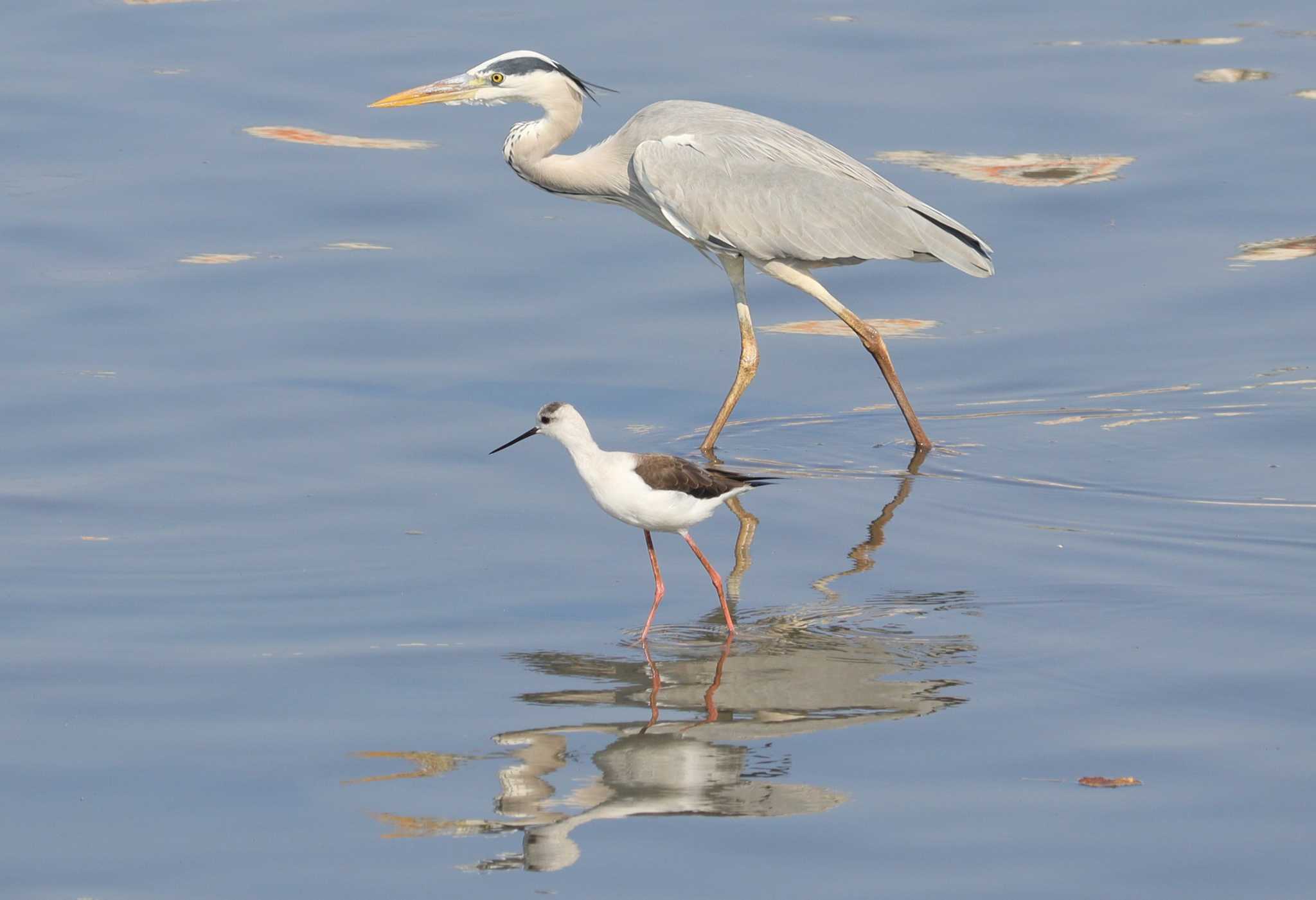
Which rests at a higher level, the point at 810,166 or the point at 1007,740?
the point at 810,166

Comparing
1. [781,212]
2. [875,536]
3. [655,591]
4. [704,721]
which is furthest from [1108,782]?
[781,212]

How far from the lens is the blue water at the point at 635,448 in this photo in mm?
5504

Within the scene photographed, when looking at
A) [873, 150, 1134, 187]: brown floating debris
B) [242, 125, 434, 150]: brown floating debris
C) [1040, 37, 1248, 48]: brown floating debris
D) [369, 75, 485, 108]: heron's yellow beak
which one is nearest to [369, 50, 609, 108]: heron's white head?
[369, 75, 485, 108]: heron's yellow beak

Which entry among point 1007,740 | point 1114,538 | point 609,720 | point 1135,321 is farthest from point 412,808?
point 1135,321

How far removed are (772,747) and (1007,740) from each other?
0.69 meters

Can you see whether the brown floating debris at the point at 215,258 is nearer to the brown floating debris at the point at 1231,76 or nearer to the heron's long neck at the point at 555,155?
the heron's long neck at the point at 555,155

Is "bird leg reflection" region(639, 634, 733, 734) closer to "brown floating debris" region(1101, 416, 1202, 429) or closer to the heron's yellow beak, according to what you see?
"brown floating debris" region(1101, 416, 1202, 429)

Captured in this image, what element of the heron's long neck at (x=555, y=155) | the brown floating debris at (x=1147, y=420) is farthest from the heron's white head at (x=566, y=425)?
the heron's long neck at (x=555, y=155)

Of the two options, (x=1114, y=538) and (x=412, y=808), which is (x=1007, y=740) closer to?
(x=412, y=808)

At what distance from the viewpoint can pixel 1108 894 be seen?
5066 millimetres

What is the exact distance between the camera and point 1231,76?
15.0m

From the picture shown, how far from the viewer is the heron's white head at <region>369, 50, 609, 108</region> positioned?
436 inches

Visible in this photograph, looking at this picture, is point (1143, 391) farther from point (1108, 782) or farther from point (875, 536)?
point (1108, 782)

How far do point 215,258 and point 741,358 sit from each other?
11.2 feet
